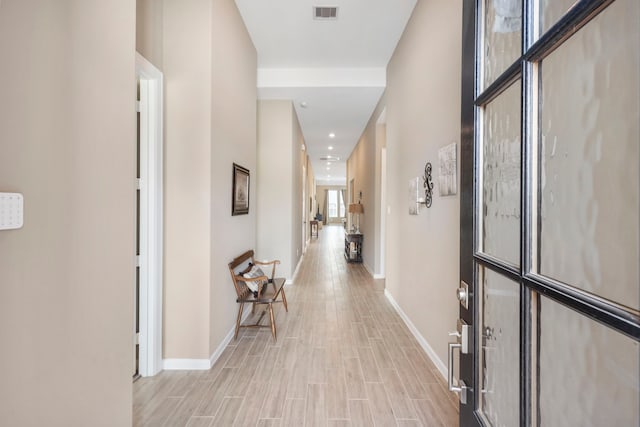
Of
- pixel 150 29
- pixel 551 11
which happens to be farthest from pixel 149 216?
pixel 551 11

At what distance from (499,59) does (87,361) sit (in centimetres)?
184

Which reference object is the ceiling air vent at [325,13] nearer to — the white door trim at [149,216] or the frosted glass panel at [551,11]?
the white door trim at [149,216]

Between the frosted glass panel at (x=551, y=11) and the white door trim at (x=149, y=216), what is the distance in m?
2.52

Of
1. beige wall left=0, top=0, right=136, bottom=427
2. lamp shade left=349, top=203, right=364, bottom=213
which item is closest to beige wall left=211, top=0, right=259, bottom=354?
beige wall left=0, top=0, right=136, bottom=427

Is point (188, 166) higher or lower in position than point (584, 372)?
higher

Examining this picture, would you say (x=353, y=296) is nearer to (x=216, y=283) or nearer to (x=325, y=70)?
(x=216, y=283)

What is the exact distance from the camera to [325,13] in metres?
3.23

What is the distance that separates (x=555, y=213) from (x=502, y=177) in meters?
0.25

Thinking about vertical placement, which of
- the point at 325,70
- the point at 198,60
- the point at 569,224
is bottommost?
the point at 569,224

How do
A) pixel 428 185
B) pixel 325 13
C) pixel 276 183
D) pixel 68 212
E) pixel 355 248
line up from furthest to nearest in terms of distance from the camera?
pixel 355 248 → pixel 276 183 → pixel 325 13 → pixel 428 185 → pixel 68 212

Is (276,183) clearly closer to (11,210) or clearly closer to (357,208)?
(357,208)

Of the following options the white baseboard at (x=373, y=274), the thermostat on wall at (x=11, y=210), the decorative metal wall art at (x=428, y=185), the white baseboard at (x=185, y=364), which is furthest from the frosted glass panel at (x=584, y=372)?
the white baseboard at (x=373, y=274)

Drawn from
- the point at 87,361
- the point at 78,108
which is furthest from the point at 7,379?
the point at 78,108

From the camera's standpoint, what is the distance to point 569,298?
23.5 inches
